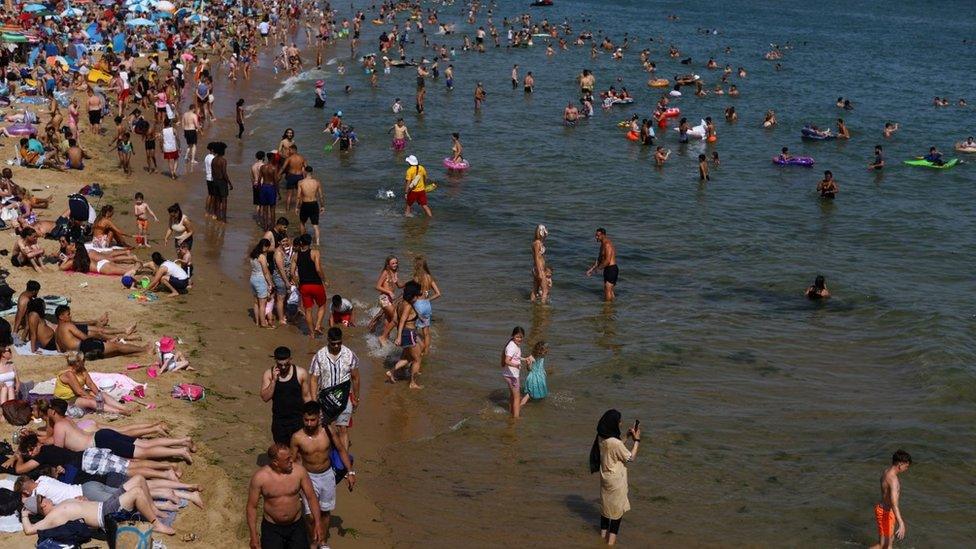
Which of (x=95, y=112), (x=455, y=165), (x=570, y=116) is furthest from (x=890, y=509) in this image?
(x=570, y=116)

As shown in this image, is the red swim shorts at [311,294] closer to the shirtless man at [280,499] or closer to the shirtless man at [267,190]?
the shirtless man at [267,190]

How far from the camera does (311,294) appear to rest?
13.7 m

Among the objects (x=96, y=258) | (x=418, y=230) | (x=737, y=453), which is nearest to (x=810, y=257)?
(x=418, y=230)

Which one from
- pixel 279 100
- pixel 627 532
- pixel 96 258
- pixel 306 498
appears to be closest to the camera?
pixel 306 498

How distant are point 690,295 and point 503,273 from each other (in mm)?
3415

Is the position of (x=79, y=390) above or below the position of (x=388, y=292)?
below

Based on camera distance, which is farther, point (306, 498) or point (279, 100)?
point (279, 100)

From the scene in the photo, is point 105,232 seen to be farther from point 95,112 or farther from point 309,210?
point 95,112

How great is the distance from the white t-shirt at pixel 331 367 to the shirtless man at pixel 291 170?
37.3 ft

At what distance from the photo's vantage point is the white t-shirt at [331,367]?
9570 millimetres

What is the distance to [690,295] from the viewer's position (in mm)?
17922

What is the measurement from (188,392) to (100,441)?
6.63ft

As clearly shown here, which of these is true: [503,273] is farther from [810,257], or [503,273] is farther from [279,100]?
[279,100]

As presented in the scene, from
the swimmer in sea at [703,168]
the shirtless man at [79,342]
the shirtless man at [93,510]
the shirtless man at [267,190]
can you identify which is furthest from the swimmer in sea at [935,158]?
the shirtless man at [93,510]
